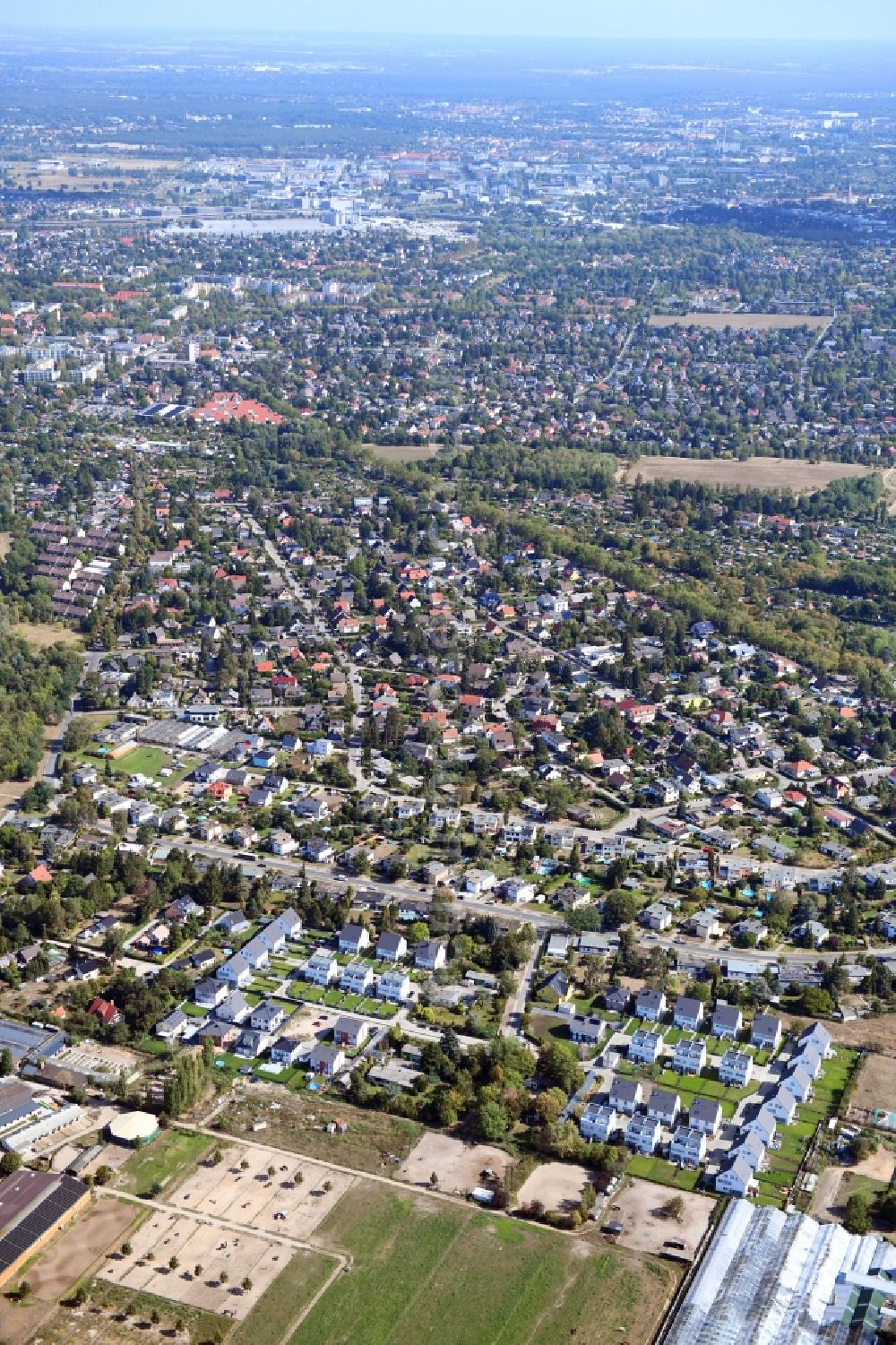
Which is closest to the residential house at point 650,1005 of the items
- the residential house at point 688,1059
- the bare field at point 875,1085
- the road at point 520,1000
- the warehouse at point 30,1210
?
the residential house at point 688,1059

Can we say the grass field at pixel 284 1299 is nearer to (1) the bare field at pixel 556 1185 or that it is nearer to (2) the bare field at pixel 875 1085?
(1) the bare field at pixel 556 1185

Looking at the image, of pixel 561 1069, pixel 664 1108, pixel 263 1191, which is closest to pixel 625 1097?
pixel 664 1108

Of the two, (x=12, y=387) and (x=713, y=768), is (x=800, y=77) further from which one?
(x=713, y=768)

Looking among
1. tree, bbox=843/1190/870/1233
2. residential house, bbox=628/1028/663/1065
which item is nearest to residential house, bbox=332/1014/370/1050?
residential house, bbox=628/1028/663/1065

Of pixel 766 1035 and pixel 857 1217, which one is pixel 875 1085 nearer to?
pixel 766 1035

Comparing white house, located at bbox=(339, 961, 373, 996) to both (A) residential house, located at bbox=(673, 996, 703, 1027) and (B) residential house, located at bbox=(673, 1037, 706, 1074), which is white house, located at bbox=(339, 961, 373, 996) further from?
(B) residential house, located at bbox=(673, 1037, 706, 1074)

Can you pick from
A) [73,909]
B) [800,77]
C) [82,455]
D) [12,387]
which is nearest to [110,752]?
[73,909]
